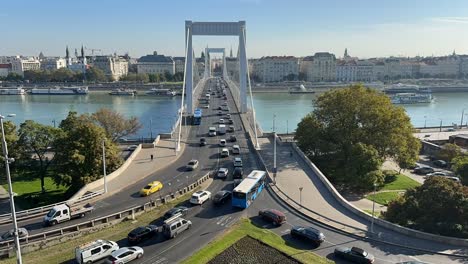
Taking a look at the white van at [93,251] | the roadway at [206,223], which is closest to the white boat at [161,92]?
the roadway at [206,223]

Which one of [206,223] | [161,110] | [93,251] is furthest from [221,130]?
[161,110]

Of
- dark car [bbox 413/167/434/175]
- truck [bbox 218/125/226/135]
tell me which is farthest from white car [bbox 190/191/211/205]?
dark car [bbox 413/167/434/175]

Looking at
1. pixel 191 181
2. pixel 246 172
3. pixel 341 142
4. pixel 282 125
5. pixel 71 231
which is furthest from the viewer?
pixel 282 125

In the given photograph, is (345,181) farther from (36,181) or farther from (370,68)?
(370,68)

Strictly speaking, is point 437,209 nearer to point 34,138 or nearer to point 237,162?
point 237,162

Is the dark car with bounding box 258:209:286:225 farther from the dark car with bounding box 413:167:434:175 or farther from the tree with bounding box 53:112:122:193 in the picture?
the dark car with bounding box 413:167:434:175

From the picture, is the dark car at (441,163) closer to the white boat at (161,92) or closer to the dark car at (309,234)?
the dark car at (309,234)

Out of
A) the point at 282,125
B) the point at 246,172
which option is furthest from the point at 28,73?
the point at 246,172

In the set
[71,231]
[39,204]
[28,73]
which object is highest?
[28,73]
